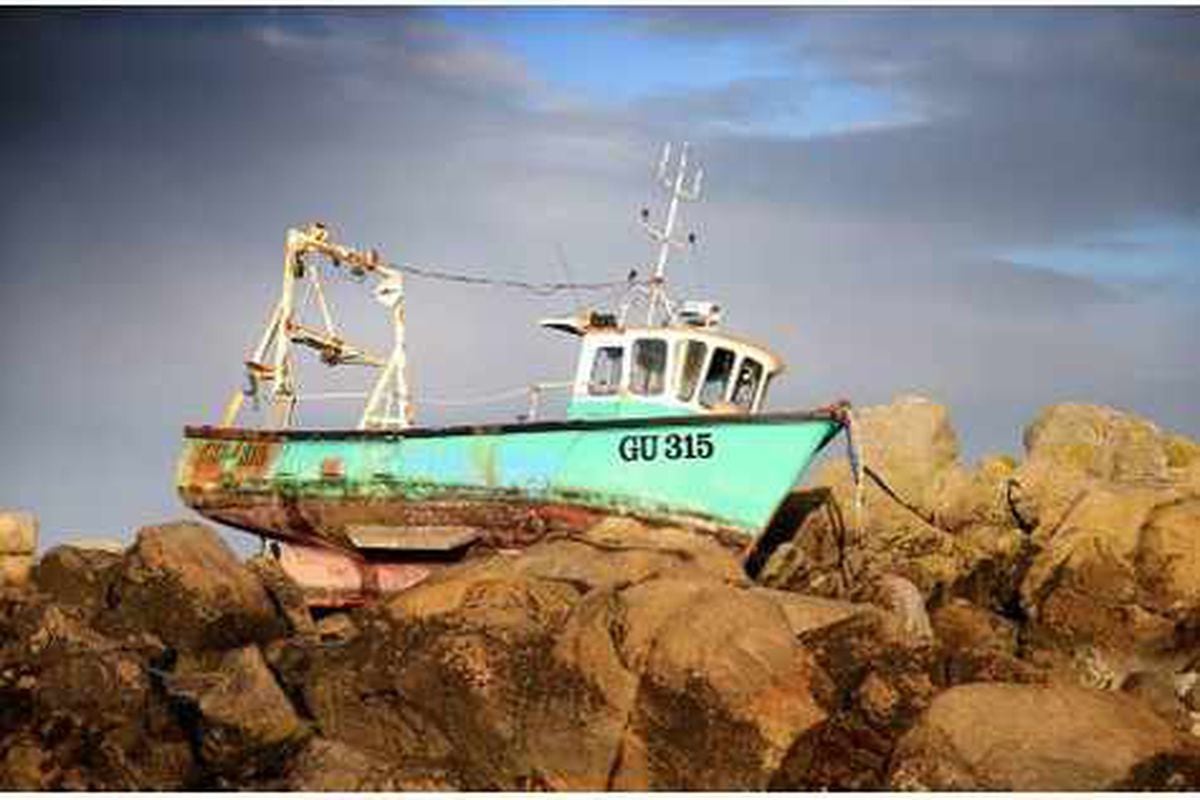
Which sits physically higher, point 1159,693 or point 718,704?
point 718,704

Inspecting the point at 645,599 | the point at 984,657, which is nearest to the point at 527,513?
the point at 645,599

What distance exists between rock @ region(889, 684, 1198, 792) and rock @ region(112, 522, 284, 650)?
9.55 m

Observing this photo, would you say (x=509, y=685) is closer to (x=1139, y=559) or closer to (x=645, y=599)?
(x=645, y=599)

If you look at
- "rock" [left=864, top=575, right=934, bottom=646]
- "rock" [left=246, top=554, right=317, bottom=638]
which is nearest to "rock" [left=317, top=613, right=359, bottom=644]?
"rock" [left=246, top=554, right=317, bottom=638]

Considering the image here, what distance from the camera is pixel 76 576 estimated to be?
18641 mm

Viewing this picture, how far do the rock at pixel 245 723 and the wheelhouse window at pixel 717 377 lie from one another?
8945mm

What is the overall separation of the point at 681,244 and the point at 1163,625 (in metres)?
9.27

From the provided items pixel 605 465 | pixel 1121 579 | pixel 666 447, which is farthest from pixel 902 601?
pixel 605 465

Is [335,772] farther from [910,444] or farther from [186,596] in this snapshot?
[910,444]

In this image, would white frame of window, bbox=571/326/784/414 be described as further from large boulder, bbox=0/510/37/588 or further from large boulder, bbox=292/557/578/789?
large boulder, bbox=0/510/37/588

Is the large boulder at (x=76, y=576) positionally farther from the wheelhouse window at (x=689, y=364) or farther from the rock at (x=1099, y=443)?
the rock at (x=1099, y=443)

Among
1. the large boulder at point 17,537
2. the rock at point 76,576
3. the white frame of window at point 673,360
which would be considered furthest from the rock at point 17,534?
the white frame of window at point 673,360

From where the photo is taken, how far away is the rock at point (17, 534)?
23719 millimetres

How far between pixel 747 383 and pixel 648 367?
1.66m
